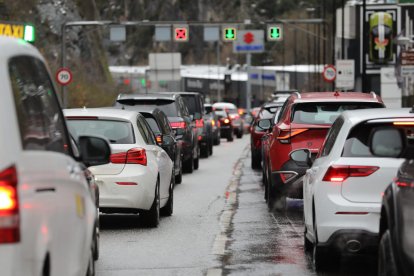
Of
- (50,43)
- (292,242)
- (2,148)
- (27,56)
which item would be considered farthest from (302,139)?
(50,43)

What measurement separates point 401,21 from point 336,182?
73625mm

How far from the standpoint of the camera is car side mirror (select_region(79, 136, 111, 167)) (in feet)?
25.9

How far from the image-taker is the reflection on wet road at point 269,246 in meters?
11.1

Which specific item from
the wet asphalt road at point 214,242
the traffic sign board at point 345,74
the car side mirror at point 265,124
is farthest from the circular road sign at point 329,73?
the car side mirror at point 265,124

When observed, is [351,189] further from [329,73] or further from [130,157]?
[329,73]

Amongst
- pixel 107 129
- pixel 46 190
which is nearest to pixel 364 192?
pixel 46 190

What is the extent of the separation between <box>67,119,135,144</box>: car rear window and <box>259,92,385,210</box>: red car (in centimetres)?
232

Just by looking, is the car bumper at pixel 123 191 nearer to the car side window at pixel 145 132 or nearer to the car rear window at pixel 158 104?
the car side window at pixel 145 132

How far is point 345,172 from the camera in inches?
403

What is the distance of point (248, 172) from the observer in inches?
1113

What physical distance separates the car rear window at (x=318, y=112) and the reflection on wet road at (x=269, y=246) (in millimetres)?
1330

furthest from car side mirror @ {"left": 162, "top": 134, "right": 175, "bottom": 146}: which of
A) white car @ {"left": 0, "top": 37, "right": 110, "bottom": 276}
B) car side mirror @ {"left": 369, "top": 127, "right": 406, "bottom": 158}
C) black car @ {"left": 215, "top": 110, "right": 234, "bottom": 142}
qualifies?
black car @ {"left": 215, "top": 110, "right": 234, "bottom": 142}

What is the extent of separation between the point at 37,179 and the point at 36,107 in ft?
2.69

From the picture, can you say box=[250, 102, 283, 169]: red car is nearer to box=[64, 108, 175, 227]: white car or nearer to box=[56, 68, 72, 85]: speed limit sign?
box=[64, 108, 175, 227]: white car
